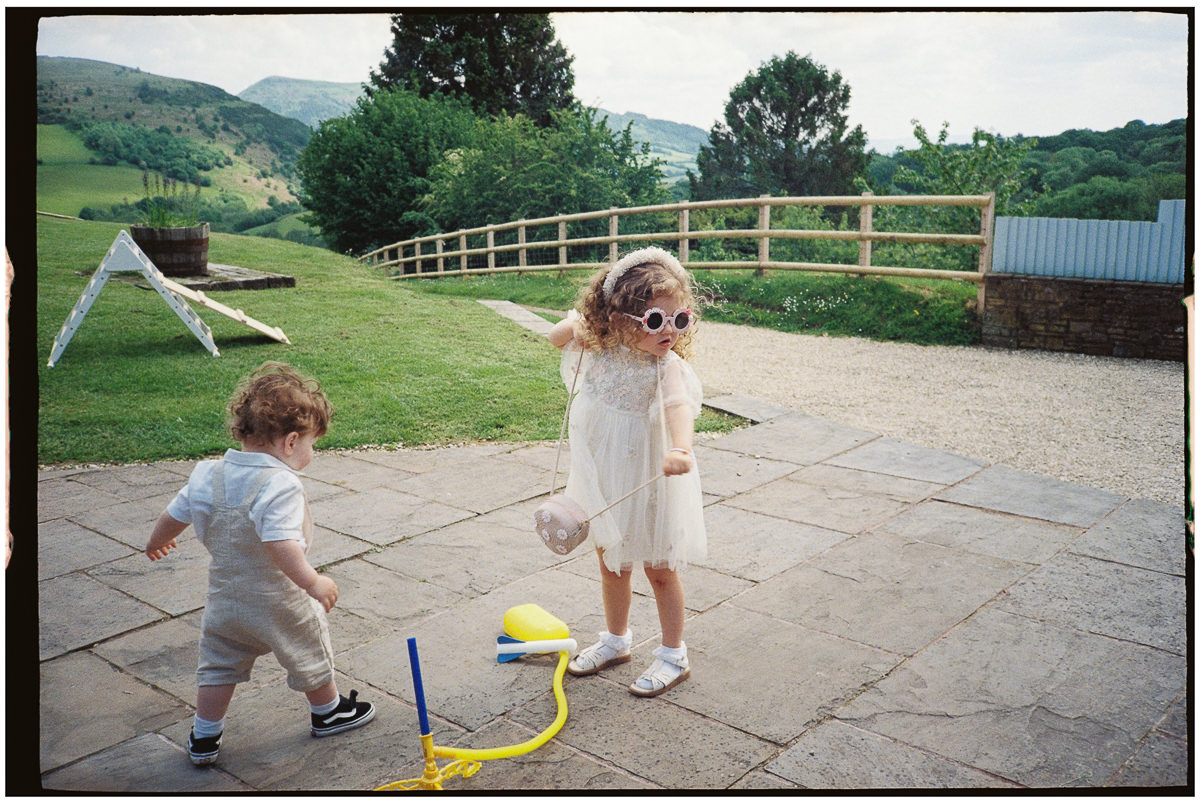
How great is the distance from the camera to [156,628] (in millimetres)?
2941

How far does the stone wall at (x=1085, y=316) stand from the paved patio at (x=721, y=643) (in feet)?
12.7

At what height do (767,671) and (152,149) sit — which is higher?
(152,149)

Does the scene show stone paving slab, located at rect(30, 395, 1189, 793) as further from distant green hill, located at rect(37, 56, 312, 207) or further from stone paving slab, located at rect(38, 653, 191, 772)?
distant green hill, located at rect(37, 56, 312, 207)

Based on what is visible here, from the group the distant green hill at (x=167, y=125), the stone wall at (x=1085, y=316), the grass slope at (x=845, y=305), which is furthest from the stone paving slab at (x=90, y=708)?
the stone wall at (x=1085, y=316)

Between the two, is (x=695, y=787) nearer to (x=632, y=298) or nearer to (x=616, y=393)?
(x=616, y=393)

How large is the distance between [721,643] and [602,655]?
1.24 ft

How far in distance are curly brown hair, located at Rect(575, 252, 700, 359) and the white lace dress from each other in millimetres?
53

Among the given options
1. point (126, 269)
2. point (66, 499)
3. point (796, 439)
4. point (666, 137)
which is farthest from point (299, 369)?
point (666, 137)

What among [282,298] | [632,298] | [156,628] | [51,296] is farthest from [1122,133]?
[51,296]

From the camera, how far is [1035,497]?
4230 mm

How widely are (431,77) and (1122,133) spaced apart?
21906mm

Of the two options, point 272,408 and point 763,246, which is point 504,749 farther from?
point 763,246

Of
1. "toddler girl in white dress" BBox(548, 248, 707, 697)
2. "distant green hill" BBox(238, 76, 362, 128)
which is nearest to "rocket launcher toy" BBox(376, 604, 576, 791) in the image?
"toddler girl in white dress" BBox(548, 248, 707, 697)

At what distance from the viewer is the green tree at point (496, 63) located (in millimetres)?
23078
